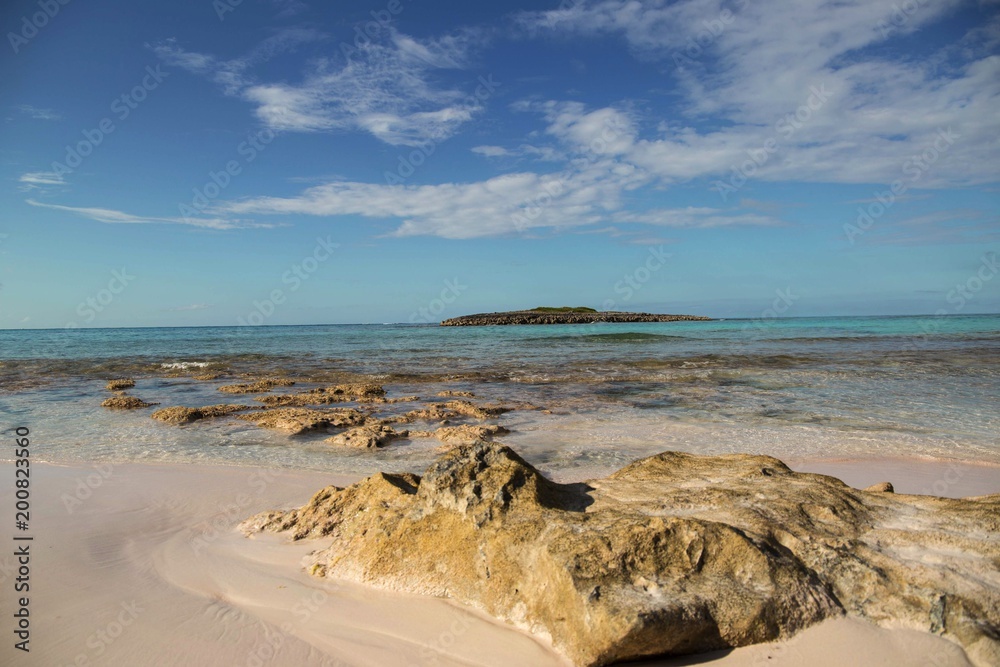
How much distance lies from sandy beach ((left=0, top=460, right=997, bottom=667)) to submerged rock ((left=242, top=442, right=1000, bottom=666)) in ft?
0.33

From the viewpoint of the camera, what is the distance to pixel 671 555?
2.66 m

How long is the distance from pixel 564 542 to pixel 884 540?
171 cm

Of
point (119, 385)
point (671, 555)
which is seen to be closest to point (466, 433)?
point (671, 555)

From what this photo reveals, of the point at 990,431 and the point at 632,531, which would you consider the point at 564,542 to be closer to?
the point at 632,531

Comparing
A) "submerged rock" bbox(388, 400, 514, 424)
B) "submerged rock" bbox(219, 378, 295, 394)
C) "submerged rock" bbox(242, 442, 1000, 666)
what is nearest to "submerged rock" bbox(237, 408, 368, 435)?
"submerged rock" bbox(388, 400, 514, 424)

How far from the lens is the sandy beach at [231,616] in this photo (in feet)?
8.07

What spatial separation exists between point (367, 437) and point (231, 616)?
14.3 ft

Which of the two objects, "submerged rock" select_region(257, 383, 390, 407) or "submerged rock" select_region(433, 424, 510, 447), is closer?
"submerged rock" select_region(433, 424, 510, 447)

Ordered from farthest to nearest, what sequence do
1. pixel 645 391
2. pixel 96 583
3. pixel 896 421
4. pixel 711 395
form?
1. pixel 645 391
2. pixel 711 395
3. pixel 896 421
4. pixel 96 583

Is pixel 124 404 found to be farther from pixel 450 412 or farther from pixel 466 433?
pixel 466 433

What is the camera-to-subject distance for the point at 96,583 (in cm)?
334

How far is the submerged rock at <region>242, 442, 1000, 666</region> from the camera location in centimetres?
244

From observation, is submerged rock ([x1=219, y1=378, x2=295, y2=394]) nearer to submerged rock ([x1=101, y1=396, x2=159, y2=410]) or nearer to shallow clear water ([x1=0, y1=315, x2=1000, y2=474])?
shallow clear water ([x1=0, y1=315, x2=1000, y2=474])

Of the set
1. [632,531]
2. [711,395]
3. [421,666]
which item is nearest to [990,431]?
[711,395]
